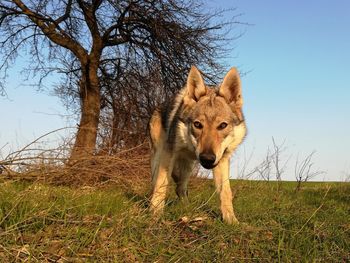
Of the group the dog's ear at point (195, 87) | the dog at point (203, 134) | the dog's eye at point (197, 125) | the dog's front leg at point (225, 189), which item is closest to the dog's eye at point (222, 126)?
the dog at point (203, 134)

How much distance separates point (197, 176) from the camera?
39.8 ft

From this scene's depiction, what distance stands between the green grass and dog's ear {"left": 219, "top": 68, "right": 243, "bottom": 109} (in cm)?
177

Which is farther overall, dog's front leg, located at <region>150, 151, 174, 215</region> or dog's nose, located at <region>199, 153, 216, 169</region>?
dog's front leg, located at <region>150, 151, 174, 215</region>

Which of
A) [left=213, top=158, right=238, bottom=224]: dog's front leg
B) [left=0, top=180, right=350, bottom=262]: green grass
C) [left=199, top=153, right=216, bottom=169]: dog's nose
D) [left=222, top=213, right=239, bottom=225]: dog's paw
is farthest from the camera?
[left=213, top=158, right=238, bottom=224]: dog's front leg

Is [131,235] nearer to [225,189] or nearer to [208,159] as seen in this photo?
[208,159]

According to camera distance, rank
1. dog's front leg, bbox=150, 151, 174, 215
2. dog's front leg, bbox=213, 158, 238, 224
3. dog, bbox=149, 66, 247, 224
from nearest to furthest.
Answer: dog's front leg, bbox=213, 158, 238, 224, dog, bbox=149, 66, 247, 224, dog's front leg, bbox=150, 151, 174, 215

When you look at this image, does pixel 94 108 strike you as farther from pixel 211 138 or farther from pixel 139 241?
pixel 139 241

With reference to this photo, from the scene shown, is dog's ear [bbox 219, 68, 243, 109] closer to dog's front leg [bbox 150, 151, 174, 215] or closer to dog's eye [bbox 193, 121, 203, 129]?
dog's eye [bbox 193, 121, 203, 129]

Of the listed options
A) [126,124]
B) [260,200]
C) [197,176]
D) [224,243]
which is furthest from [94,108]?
[224,243]

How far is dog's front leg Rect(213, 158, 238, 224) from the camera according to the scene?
504cm

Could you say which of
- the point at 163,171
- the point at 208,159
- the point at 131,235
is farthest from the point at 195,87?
the point at 131,235

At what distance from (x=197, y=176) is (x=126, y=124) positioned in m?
3.36

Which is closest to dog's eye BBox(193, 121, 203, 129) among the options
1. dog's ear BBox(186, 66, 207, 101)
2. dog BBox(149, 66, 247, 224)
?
dog BBox(149, 66, 247, 224)

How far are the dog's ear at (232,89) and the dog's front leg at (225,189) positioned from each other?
0.84 meters
